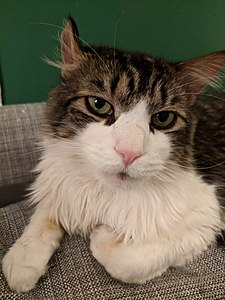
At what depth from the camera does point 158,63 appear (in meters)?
0.90

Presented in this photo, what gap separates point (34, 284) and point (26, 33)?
4.07 feet

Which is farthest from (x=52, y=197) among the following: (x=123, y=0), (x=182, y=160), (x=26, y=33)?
(x=123, y=0)

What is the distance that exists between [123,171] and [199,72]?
401 millimetres

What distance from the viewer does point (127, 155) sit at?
0.67m

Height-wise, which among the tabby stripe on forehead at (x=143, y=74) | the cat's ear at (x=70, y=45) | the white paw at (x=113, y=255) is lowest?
the white paw at (x=113, y=255)

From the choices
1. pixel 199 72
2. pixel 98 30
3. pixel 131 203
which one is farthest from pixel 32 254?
pixel 98 30

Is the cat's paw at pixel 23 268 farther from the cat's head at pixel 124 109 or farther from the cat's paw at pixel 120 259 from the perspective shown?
the cat's head at pixel 124 109

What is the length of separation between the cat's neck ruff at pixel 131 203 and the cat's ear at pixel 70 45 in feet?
0.86

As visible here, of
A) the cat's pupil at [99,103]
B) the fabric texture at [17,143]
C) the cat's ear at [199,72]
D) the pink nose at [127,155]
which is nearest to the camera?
the pink nose at [127,155]

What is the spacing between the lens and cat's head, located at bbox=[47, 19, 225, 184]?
0.70 metres

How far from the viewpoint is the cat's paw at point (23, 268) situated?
29.4 inches

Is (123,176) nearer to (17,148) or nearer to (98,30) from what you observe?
(17,148)

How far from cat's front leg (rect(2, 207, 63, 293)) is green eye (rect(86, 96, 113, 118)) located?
355 millimetres

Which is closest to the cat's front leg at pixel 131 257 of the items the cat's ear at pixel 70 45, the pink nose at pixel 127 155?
the pink nose at pixel 127 155
